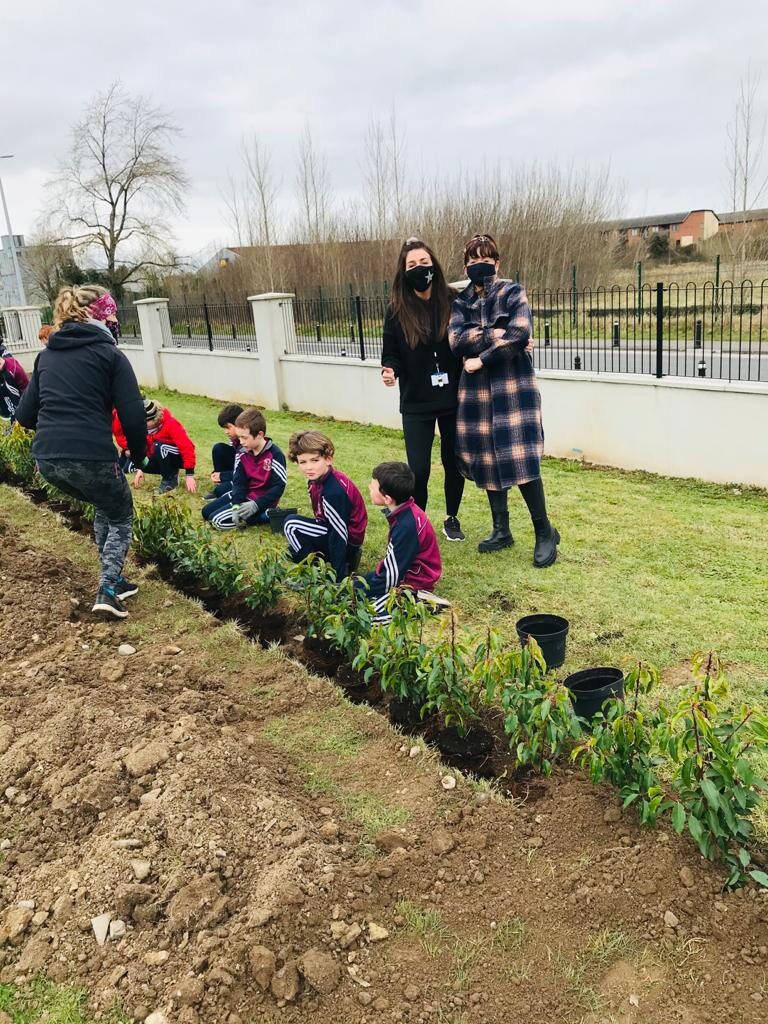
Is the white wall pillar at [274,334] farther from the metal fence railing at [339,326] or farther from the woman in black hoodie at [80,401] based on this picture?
the woman in black hoodie at [80,401]

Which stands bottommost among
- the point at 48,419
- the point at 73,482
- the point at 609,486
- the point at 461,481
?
the point at 609,486

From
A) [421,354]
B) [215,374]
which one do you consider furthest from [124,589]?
[215,374]

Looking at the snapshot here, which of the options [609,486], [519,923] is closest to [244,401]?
[609,486]

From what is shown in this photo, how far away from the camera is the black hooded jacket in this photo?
13.2 ft

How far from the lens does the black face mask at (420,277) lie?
4625mm

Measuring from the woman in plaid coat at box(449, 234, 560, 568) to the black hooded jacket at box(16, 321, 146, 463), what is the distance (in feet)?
6.29

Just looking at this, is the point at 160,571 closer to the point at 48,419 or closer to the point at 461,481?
the point at 48,419

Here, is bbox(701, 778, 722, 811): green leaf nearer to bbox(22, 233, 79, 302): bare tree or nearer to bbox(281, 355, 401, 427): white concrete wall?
bbox(281, 355, 401, 427): white concrete wall

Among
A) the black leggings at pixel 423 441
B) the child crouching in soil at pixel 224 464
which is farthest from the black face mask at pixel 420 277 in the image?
the child crouching in soil at pixel 224 464

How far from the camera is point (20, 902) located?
2365 millimetres

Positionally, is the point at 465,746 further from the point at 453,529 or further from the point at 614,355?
the point at 614,355

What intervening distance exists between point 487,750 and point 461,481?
2526 mm

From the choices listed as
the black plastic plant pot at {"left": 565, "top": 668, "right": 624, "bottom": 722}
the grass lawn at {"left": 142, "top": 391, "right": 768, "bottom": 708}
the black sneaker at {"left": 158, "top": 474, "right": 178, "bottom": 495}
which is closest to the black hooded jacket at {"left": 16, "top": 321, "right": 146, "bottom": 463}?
the grass lawn at {"left": 142, "top": 391, "right": 768, "bottom": 708}

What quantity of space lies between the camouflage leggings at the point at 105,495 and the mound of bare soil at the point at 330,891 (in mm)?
1358
